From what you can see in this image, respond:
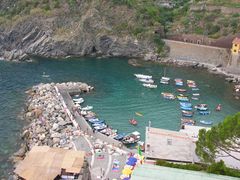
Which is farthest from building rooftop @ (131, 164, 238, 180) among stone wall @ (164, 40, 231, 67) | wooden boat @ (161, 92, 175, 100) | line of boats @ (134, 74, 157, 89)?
stone wall @ (164, 40, 231, 67)

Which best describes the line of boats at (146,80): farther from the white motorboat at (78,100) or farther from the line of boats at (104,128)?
the line of boats at (104,128)

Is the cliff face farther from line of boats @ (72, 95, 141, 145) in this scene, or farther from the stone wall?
line of boats @ (72, 95, 141, 145)

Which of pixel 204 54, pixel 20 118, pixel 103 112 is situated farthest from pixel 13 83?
pixel 204 54

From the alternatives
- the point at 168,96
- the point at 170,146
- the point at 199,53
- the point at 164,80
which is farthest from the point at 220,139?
the point at 199,53

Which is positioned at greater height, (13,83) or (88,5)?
(88,5)

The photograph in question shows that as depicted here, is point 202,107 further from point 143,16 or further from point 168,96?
point 143,16

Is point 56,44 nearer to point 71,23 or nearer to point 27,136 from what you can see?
point 71,23
